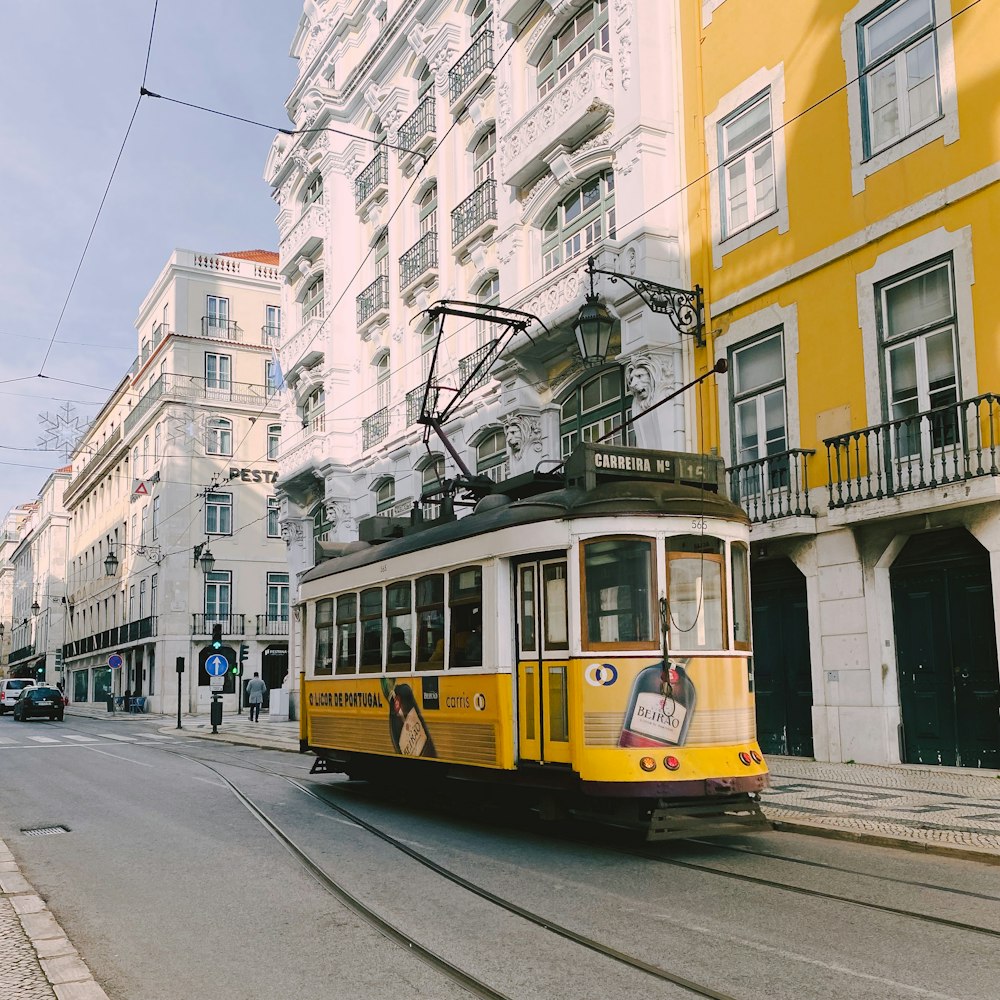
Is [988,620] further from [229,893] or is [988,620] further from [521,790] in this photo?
[229,893]

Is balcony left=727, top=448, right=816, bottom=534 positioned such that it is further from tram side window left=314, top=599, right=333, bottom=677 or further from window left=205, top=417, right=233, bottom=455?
window left=205, top=417, right=233, bottom=455

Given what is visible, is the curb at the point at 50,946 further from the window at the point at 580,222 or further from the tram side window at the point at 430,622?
the window at the point at 580,222

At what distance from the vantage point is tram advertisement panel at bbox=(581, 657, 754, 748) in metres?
9.25

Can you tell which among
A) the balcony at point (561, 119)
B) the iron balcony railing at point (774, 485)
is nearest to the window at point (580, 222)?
the balcony at point (561, 119)

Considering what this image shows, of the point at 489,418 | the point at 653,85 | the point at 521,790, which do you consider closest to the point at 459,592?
the point at 521,790

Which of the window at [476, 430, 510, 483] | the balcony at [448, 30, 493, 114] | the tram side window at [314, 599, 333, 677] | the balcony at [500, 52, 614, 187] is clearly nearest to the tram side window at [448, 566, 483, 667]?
the tram side window at [314, 599, 333, 677]

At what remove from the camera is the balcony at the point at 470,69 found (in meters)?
25.2

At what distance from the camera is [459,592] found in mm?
10859

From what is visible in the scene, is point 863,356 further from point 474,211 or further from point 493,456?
point 474,211

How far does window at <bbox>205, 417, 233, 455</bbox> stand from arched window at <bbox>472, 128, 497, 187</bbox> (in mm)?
29992

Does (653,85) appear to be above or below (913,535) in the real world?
above

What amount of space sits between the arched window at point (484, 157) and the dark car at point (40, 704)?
2692 cm

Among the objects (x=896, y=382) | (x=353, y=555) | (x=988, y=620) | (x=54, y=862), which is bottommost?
(x=54, y=862)

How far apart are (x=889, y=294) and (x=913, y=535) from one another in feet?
10.7
